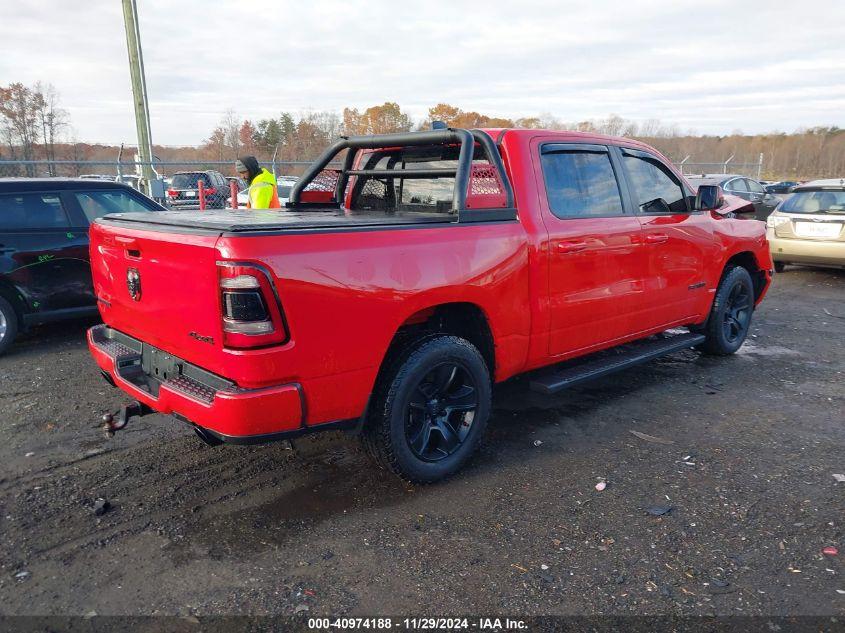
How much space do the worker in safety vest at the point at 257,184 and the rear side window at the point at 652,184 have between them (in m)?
4.37

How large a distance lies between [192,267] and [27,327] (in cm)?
432

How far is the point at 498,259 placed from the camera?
137 inches

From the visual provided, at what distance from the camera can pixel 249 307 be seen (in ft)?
8.48

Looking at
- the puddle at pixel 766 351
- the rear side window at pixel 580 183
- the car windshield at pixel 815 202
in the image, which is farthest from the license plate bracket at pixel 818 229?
the rear side window at pixel 580 183

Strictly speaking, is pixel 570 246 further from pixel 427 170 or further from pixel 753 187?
pixel 753 187

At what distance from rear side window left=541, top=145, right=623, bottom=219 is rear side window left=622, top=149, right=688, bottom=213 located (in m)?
0.27

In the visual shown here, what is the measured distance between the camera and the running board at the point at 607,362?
3998 millimetres

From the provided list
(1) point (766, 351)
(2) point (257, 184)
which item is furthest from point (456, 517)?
(2) point (257, 184)

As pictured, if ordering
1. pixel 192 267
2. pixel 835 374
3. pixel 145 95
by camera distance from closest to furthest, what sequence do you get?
pixel 192 267 → pixel 835 374 → pixel 145 95

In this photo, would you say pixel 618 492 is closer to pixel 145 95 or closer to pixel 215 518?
pixel 215 518

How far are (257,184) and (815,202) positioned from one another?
28.5 ft

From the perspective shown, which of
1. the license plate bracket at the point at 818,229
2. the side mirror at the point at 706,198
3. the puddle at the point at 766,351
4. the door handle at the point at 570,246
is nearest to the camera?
the door handle at the point at 570,246

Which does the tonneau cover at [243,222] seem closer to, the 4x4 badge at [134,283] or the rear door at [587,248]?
the 4x4 badge at [134,283]

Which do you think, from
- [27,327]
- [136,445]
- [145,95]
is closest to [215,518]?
[136,445]
